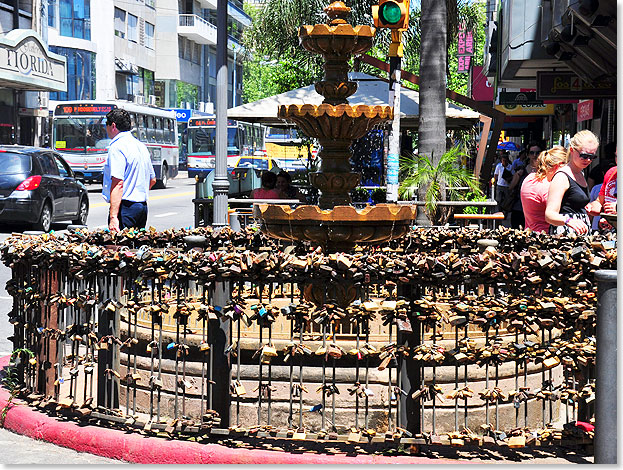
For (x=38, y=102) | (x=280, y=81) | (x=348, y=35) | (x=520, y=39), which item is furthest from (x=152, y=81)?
(x=348, y=35)

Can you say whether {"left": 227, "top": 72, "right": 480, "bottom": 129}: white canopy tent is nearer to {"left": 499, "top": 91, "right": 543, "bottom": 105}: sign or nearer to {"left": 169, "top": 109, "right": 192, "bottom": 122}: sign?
{"left": 499, "top": 91, "right": 543, "bottom": 105}: sign

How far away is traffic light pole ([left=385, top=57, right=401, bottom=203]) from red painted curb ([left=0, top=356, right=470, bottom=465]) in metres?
7.31

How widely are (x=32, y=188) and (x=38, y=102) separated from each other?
102 feet

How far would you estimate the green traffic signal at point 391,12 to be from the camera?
11.4 metres

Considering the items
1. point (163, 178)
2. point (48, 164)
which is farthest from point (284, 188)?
point (163, 178)

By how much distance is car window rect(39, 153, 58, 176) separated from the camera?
20875 millimetres

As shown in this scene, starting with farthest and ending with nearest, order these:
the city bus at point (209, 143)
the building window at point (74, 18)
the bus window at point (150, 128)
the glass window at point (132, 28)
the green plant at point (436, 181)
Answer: the glass window at point (132, 28) < the building window at point (74, 18) < the city bus at point (209, 143) < the bus window at point (150, 128) < the green plant at point (436, 181)

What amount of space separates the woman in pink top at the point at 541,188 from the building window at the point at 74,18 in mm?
55130

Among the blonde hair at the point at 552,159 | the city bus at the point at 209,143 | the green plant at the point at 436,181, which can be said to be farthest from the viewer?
the city bus at the point at 209,143

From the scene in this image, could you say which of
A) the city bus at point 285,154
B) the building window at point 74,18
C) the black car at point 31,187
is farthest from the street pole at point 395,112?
the building window at point 74,18

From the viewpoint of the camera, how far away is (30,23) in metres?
46.3

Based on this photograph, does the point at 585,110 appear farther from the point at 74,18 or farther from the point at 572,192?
the point at 74,18

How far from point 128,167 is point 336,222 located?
342 cm

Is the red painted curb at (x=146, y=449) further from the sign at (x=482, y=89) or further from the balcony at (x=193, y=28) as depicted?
the balcony at (x=193, y=28)
